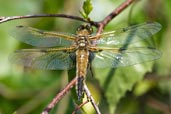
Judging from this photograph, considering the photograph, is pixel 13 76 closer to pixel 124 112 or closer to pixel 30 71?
pixel 30 71

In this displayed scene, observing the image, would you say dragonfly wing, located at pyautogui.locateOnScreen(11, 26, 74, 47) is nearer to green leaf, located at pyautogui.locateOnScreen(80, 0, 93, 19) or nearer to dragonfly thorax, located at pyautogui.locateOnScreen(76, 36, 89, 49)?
dragonfly thorax, located at pyautogui.locateOnScreen(76, 36, 89, 49)

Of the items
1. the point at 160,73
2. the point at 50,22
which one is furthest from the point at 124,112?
the point at 50,22

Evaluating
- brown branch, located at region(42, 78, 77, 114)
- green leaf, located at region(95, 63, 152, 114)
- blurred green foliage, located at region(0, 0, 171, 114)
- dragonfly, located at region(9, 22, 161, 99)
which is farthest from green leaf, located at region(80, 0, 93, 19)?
blurred green foliage, located at region(0, 0, 171, 114)

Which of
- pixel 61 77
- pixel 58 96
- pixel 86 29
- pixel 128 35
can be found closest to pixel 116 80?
pixel 128 35

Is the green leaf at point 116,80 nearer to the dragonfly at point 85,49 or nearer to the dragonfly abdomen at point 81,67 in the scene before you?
the dragonfly at point 85,49

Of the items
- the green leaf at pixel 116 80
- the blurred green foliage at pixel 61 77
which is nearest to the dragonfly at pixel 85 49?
the green leaf at pixel 116 80

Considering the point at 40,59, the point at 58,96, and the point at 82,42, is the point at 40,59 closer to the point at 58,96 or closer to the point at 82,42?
the point at 82,42
